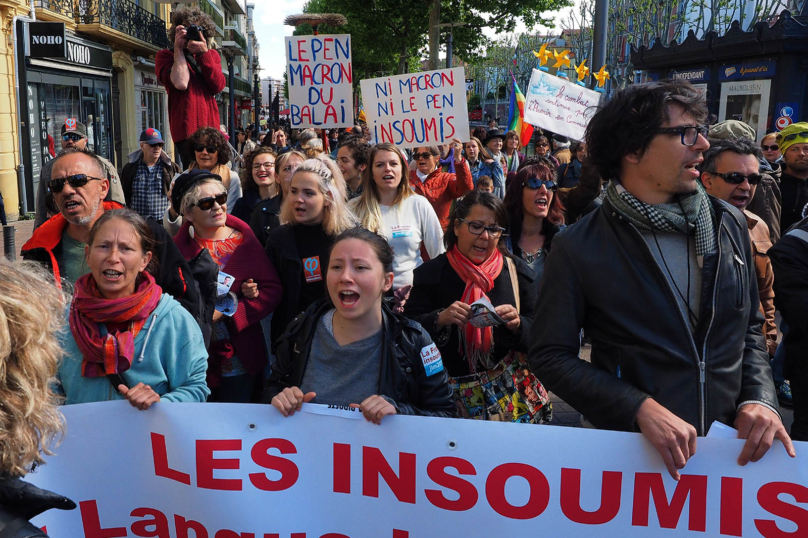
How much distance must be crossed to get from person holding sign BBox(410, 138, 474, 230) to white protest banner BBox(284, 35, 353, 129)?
92 cm

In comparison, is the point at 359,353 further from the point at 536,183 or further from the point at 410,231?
the point at 536,183

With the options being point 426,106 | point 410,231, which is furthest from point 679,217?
point 426,106

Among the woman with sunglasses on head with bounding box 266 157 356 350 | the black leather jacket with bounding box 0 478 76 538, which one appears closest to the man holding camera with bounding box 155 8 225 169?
the woman with sunglasses on head with bounding box 266 157 356 350

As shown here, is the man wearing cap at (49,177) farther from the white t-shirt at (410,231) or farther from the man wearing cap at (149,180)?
the white t-shirt at (410,231)

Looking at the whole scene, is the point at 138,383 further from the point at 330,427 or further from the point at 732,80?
the point at 732,80

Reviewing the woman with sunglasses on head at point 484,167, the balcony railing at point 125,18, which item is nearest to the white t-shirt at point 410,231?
the woman with sunglasses on head at point 484,167

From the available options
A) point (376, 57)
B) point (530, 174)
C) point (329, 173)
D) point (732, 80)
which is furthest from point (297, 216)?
point (376, 57)

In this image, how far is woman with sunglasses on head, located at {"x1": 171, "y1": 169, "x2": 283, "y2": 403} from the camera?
12.3 ft

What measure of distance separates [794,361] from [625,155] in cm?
142

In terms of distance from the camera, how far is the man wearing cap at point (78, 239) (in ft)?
10.3

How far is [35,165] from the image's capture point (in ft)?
53.7

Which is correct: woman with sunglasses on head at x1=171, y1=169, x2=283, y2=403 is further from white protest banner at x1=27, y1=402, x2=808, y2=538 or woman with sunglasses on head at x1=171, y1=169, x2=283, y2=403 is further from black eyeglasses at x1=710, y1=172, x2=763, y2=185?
black eyeglasses at x1=710, y1=172, x2=763, y2=185

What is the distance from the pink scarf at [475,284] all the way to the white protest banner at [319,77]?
432 centimetres

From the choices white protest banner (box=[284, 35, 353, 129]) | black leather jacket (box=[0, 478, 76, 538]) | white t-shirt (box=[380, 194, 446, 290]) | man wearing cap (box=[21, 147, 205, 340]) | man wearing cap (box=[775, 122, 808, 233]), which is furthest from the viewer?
white protest banner (box=[284, 35, 353, 129])
